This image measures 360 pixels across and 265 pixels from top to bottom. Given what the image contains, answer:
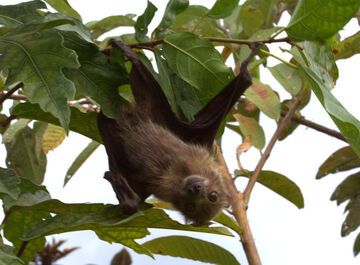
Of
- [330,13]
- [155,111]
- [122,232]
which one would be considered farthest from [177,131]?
[330,13]

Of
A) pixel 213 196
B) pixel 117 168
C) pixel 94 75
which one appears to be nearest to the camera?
pixel 94 75

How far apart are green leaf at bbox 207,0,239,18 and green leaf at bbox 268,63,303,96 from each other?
1559mm

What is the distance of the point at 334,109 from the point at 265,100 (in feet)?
6.29

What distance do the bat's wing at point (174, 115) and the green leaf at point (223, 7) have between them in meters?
0.42

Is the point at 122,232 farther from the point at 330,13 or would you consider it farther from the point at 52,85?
the point at 330,13

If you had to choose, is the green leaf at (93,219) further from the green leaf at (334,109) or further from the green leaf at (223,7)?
the green leaf at (223,7)

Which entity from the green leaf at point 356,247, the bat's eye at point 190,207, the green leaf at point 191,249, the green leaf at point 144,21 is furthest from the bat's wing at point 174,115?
the green leaf at point 356,247

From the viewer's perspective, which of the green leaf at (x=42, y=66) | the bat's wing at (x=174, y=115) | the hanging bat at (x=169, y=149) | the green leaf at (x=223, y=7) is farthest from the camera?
the hanging bat at (x=169, y=149)

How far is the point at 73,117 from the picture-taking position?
368cm

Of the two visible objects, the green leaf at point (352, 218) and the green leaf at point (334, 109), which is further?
the green leaf at point (352, 218)

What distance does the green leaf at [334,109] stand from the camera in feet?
9.93

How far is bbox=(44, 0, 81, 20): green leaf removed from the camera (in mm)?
3848

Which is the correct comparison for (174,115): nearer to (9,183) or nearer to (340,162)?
(9,183)

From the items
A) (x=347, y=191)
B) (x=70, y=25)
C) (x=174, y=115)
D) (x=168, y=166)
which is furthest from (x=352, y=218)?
(x=70, y=25)
